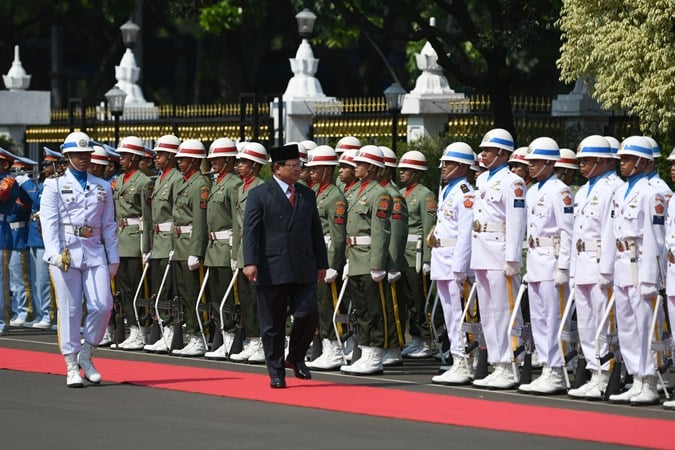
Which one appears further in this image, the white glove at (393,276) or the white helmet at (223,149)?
the white helmet at (223,149)

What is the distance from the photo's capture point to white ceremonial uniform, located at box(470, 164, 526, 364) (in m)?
15.4

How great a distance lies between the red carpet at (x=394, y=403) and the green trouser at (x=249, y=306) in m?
0.92

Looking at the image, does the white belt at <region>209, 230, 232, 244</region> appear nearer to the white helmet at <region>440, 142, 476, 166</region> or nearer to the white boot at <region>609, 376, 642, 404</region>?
→ the white helmet at <region>440, 142, 476, 166</region>

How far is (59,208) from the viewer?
15719mm

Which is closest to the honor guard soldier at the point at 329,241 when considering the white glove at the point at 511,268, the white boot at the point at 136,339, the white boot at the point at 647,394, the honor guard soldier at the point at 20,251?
the white glove at the point at 511,268

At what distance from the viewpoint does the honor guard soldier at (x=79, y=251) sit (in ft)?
50.8

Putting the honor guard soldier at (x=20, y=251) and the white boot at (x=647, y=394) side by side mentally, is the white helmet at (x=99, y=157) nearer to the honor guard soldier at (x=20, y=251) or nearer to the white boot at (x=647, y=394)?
the honor guard soldier at (x=20, y=251)

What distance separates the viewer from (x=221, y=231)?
713 inches

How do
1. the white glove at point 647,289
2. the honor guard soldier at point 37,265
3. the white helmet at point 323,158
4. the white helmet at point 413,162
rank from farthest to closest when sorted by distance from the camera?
the honor guard soldier at point 37,265
the white helmet at point 413,162
the white helmet at point 323,158
the white glove at point 647,289

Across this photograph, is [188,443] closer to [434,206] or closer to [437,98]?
[434,206]

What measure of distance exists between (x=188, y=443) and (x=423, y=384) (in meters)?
4.38

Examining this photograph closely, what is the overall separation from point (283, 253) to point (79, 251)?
71.2 inches

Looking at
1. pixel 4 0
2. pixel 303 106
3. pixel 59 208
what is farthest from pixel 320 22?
pixel 59 208

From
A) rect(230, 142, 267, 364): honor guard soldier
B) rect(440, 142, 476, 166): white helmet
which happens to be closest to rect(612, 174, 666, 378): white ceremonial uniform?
rect(440, 142, 476, 166): white helmet
